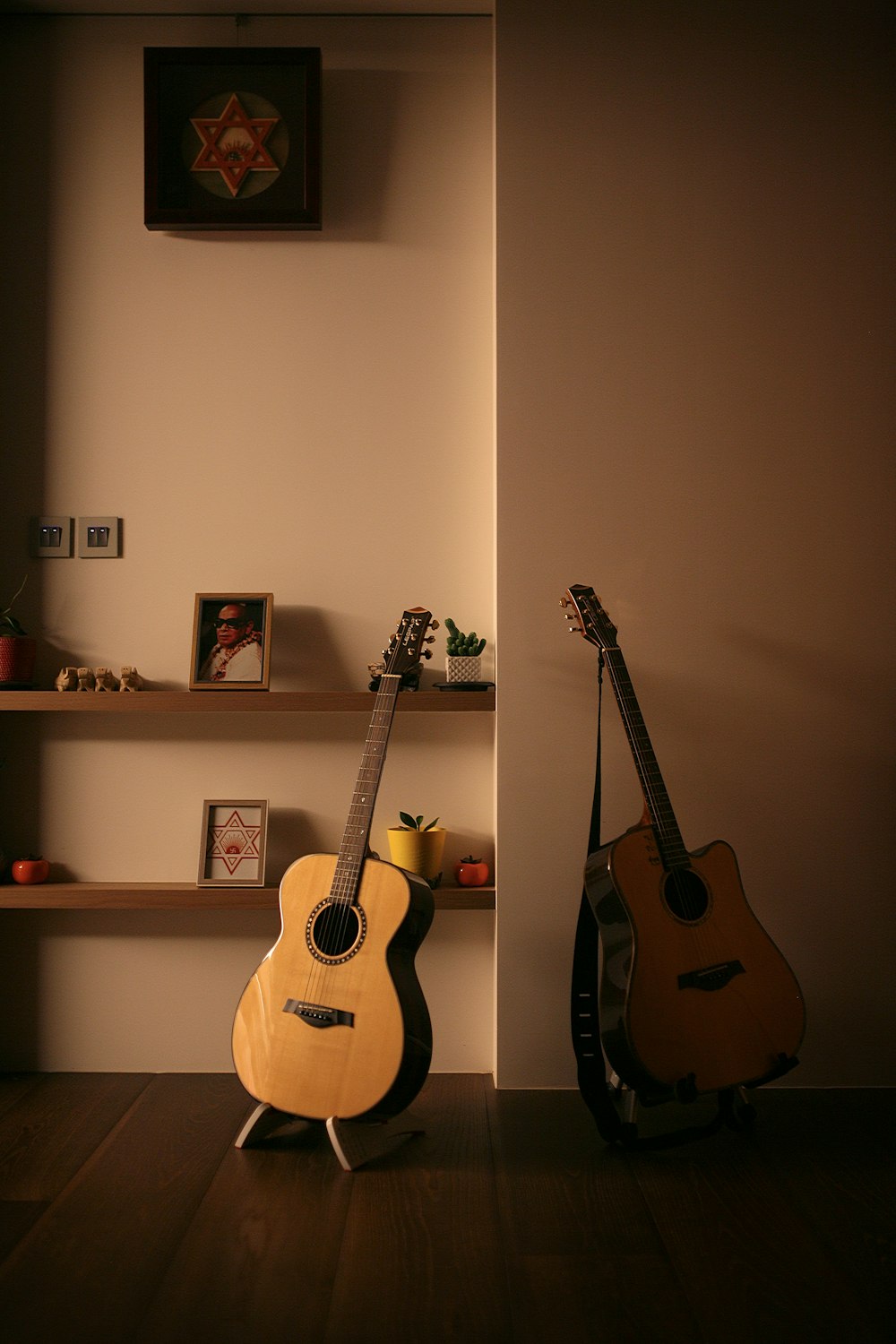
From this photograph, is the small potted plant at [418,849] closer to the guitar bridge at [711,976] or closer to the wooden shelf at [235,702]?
the wooden shelf at [235,702]

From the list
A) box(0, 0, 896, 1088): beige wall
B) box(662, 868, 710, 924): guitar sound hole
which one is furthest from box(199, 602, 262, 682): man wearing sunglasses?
box(662, 868, 710, 924): guitar sound hole

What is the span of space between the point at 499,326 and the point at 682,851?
4.42 feet

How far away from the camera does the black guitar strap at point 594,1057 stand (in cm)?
206

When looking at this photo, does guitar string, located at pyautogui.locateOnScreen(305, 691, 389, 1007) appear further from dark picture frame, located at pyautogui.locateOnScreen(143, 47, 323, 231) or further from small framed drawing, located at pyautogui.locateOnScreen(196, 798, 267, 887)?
dark picture frame, located at pyautogui.locateOnScreen(143, 47, 323, 231)

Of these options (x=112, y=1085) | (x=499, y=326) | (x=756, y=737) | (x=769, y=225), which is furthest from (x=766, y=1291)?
(x=769, y=225)

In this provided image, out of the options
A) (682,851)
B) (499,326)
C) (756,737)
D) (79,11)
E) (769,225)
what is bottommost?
(682,851)

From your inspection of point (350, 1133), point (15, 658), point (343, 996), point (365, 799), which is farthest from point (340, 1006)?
point (15, 658)

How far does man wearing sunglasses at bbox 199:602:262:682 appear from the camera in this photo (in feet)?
8.40

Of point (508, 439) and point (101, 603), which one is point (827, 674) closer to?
point (508, 439)

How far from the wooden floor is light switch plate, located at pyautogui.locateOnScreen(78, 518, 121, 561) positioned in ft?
4.45

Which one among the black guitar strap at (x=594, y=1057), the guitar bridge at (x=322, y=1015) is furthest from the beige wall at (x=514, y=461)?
the guitar bridge at (x=322, y=1015)

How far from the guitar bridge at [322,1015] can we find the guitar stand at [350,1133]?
179mm

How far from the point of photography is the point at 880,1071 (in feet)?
8.07

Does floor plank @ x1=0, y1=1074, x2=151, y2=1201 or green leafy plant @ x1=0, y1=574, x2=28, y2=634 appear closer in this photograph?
floor plank @ x1=0, y1=1074, x2=151, y2=1201
